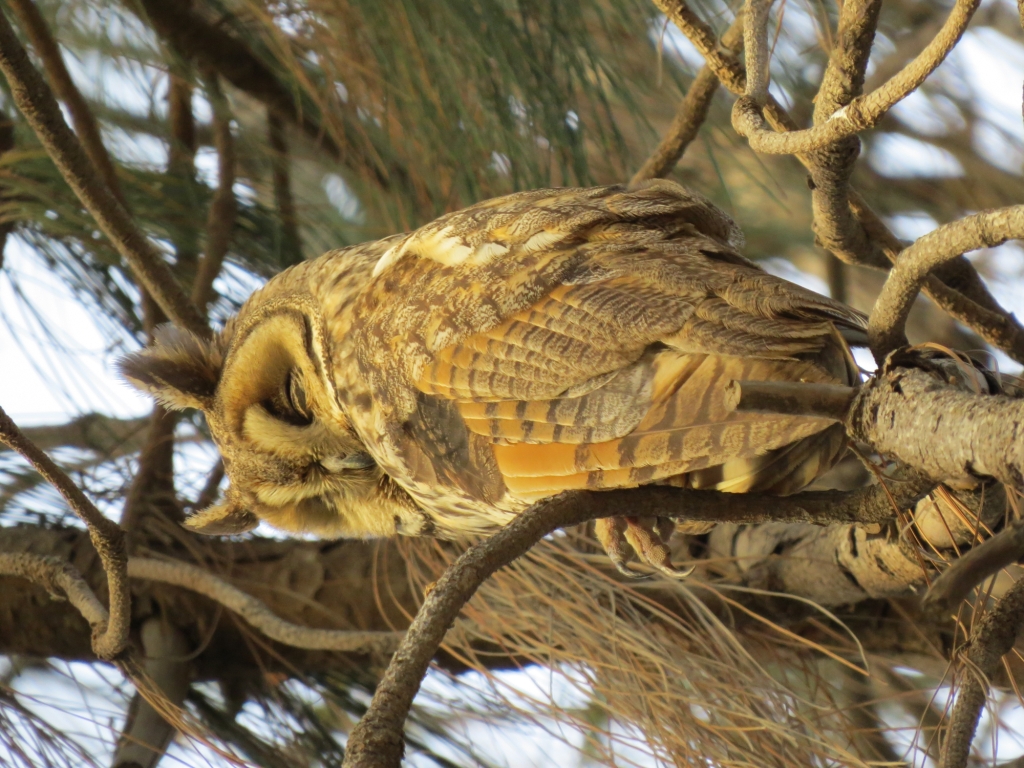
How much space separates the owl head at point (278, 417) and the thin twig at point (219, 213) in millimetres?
494

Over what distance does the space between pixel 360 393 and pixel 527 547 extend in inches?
19.0

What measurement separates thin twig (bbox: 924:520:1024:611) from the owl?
35 cm

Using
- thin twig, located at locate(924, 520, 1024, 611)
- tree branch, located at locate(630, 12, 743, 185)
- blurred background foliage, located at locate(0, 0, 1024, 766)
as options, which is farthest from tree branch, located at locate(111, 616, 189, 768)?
thin twig, located at locate(924, 520, 1024, 611)

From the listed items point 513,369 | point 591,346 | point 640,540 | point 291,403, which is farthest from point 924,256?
point 291,403

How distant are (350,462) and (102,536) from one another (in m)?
0.36

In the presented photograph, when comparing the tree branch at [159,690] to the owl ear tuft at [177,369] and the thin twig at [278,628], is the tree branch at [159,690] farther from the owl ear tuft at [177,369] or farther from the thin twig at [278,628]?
the owl ear tuft at [177,369]

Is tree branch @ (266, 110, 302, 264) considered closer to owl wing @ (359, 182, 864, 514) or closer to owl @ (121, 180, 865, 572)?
owl @ (121, 180, 865, 572)

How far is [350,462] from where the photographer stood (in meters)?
1.58

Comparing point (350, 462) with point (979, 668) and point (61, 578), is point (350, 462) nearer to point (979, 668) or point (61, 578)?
point (61, 578)

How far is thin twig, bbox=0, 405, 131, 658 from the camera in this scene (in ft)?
4.11

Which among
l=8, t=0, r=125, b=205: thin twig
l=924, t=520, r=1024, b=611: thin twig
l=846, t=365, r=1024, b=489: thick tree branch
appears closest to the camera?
l=924, t=520, r=1024, b=611: thin twig

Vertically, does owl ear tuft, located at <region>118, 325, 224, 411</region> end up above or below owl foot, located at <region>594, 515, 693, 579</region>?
above

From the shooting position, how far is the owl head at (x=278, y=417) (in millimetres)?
1589

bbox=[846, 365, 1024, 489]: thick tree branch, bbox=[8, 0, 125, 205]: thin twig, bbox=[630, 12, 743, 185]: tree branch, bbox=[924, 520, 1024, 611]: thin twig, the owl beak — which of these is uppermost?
bbox=[630, 12, 743, 185]: tree branch
